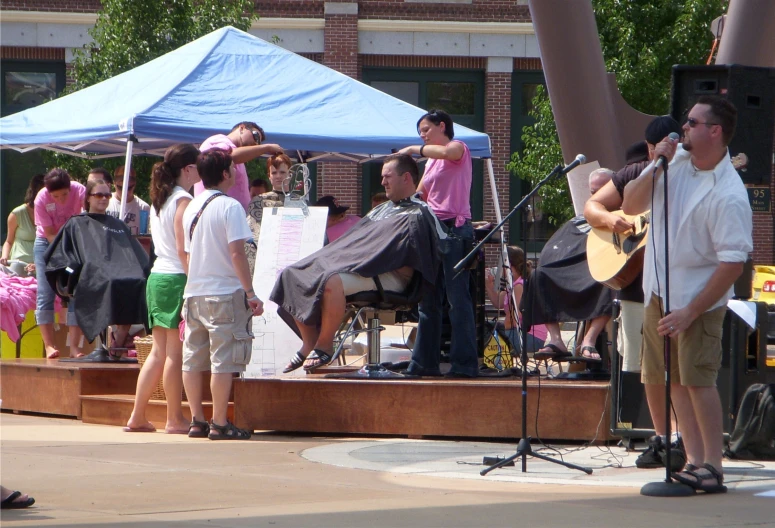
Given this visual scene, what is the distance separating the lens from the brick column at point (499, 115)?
26.2 meters

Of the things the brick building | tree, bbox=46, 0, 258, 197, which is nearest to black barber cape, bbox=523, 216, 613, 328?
tree, bbox=46, 0, 258, 197

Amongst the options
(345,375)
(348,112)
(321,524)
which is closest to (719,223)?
(321,524)

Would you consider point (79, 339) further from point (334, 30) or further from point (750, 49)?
point (334, 30)

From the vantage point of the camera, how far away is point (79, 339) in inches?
421

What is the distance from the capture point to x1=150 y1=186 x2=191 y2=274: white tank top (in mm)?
8273

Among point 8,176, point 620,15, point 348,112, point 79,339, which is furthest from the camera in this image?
point 8,176

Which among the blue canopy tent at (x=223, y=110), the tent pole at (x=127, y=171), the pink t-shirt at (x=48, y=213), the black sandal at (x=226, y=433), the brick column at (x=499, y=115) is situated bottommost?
the black sandal at (x=226, y=433)

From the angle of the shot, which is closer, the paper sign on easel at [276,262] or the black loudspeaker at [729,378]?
the black loudspeaker at [729,378]

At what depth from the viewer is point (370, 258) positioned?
837 cm

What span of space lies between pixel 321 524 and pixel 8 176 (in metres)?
22.4

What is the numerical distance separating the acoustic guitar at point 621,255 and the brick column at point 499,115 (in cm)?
1905

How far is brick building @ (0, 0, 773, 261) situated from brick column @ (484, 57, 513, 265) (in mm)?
22

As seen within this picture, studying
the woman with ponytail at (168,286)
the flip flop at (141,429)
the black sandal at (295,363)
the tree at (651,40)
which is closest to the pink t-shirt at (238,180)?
the woman with ponytail at (168,286)

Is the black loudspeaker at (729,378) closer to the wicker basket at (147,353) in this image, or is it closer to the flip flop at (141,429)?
the flip flop at (141,429)
